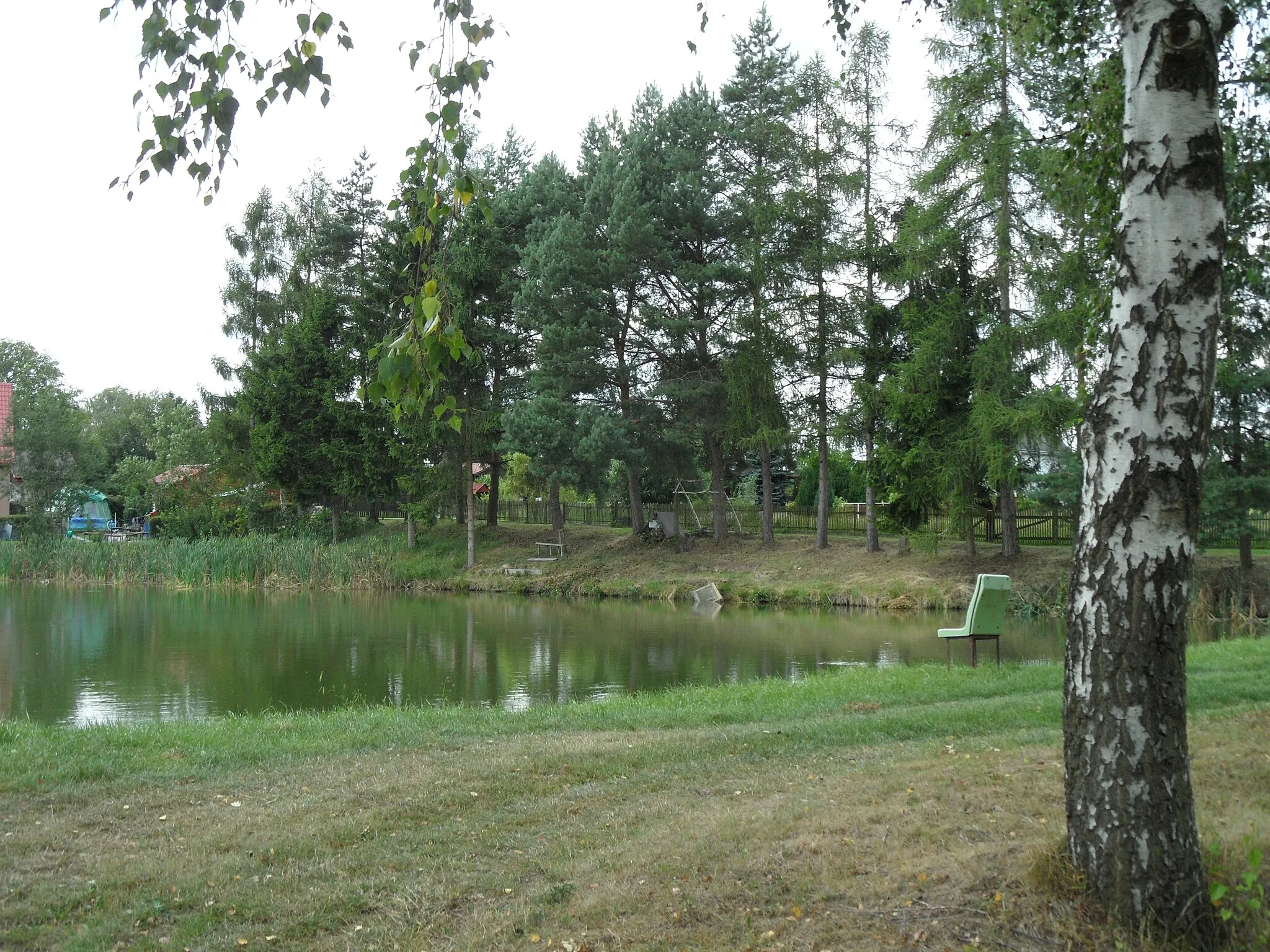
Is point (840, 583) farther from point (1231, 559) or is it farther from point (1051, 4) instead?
point (1051, 4)

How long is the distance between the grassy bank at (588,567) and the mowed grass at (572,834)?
17162mm

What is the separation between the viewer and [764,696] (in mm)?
10680

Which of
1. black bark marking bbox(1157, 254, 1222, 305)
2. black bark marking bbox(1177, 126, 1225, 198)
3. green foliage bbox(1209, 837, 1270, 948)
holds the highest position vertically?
black bark marking bbox(1177, 126, 1225, 198)

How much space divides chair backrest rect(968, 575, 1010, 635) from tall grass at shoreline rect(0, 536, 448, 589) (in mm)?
24201

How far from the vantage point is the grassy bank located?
991 inches

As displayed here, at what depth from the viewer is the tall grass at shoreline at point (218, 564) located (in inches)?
1284

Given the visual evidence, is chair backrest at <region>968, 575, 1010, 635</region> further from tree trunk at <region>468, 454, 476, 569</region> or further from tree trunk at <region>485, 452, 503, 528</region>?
tree trunk at <region>485, 452, 503, 528</region>

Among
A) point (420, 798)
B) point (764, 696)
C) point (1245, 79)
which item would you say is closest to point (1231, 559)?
point (764, 696)

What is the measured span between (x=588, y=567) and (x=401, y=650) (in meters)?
13.5

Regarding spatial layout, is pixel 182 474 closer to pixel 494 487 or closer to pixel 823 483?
pixel 494 487

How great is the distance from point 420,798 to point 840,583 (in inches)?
848

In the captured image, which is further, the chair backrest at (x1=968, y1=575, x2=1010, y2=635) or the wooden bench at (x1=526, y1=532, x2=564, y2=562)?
the wooden bench at (x1=526, y1=532, x2=564, y2=562)

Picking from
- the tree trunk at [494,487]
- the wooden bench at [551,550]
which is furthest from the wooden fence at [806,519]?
the wooden bench at [551,550]

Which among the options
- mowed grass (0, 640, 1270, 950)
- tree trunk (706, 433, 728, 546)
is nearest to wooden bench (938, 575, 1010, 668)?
mowed grass (0, 640, 1270, 950)
